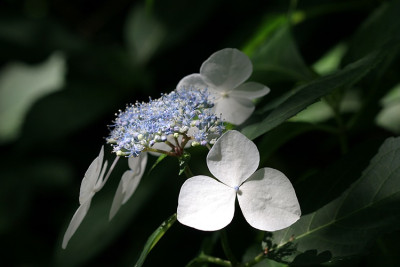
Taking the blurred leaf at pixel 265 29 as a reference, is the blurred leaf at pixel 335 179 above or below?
below

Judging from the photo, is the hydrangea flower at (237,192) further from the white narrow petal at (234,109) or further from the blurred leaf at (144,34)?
the blurred leaf at (144,34)

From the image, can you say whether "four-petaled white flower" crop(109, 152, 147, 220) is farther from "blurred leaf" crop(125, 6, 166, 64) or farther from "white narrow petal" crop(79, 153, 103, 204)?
"blurred leaf" crop(125, 6, 166, 64)

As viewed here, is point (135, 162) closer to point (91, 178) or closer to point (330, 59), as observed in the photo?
point (91, 178)

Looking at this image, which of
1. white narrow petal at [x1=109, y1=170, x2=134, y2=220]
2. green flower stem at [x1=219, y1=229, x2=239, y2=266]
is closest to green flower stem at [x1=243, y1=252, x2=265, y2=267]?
green flower stem at [x1=219, y1=229, x2=239, y2=266]

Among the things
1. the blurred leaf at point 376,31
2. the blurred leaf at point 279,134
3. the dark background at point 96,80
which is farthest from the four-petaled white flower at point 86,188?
the blurred leaf at point 376,31

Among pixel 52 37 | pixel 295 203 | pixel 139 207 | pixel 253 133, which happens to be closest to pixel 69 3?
pixel 52 37

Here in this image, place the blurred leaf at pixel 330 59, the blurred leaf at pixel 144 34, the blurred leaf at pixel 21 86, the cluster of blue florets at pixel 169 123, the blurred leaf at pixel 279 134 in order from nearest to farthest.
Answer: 1. the cluster of blue florets at pixel 169 123
2. the blurred leaf at pixel 279 134
3. the blurred leaf at pixel 330 59
4. the blurred leaf at pixel 144 34
5. the blurred leaf at pixel 21 86
